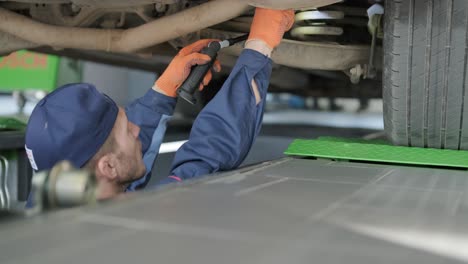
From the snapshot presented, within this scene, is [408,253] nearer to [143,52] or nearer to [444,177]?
[444,177]

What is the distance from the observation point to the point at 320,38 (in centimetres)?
166

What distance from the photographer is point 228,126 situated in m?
1.26

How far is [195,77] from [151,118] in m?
0.20

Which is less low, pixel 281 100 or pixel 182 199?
pixel 182 199

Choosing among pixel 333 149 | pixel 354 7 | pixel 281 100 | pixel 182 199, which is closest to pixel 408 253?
pixel 182 199

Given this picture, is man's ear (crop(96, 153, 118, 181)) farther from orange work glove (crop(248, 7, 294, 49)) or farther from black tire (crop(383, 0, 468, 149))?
black tire (crop(383, 0, 468, 149))

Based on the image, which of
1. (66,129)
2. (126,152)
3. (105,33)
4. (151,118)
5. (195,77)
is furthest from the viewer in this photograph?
(105,33)

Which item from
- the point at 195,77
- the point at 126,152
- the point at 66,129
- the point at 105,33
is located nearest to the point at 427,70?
the point at 195,77

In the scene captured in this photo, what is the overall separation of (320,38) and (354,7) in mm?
140

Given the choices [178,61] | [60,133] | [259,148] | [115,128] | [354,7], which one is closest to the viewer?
[60,133]

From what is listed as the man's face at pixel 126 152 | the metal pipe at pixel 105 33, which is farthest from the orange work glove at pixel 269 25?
the man's face at pixel 126 152

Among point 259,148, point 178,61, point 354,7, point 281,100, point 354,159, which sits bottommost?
point 281,100

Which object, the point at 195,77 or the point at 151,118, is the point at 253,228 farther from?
the point at 151,118

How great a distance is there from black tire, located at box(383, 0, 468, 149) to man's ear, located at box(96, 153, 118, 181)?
695 millimetres
